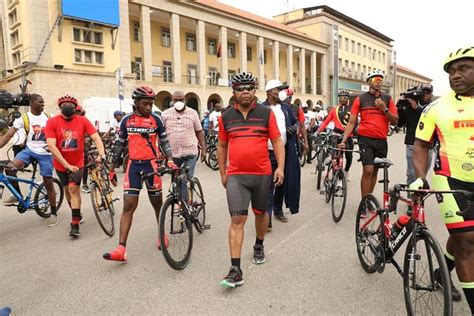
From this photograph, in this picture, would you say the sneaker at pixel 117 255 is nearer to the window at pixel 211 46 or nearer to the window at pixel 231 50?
the window at pixel 211 46

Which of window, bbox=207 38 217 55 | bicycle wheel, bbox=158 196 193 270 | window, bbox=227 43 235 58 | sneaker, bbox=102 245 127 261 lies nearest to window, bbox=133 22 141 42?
window, bbox=207 38 217 55

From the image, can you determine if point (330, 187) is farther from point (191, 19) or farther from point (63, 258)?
point (191, 19)

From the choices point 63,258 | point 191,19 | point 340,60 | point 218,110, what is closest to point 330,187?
point 63,258

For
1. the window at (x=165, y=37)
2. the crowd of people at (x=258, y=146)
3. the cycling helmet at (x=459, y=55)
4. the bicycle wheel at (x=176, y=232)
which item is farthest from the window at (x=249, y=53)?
the cycling helmet at (x=459, y=55)

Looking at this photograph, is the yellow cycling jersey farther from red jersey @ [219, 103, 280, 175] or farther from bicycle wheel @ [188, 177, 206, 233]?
bicycle wheel @ [188, 177, 206, 233]

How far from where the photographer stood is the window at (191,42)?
3584 centimetres

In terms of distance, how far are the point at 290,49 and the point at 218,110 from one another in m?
33.5

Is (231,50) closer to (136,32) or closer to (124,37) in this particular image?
(136,32)

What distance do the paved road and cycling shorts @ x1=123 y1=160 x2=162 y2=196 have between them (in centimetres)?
80

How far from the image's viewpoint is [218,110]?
13.6m

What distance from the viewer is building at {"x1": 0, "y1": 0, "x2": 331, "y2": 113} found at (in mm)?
23750

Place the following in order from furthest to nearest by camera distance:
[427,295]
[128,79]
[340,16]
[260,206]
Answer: [340,16] < [128,79] < [260,206] < [427,295]

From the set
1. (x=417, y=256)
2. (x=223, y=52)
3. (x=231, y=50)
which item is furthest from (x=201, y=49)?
(x=417, y=256)

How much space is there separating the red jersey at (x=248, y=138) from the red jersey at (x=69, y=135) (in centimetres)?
256
